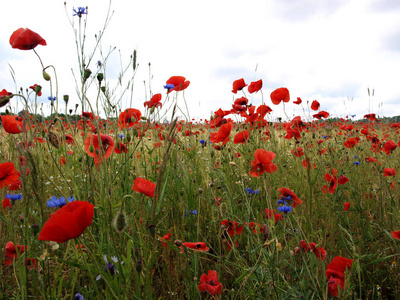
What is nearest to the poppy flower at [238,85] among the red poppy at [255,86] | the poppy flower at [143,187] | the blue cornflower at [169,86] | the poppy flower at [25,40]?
the red poppy at [255,86]

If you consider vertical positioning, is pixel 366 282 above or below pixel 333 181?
below

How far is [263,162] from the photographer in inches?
56.4

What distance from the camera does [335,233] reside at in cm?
187

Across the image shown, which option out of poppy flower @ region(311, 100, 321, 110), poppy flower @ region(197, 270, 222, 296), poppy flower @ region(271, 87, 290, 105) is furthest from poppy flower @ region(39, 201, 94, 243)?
poppy flower @ region(311, 100, 321, 110)

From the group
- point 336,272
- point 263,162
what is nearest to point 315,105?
point 263,162

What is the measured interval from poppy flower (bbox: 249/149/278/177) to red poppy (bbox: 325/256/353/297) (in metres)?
0.49

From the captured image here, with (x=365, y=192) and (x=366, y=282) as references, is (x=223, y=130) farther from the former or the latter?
(x=365, y=192)

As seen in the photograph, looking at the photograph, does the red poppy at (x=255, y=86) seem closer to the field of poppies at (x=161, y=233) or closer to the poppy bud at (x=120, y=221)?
the field of poppies at (x=161, y=233)

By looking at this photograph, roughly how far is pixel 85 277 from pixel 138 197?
0.70 m

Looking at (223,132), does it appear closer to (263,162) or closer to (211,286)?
(263,162)

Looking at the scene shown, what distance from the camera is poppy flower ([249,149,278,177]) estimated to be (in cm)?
140

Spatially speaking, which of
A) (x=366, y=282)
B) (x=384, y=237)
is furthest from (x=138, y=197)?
(x=384, y=237)

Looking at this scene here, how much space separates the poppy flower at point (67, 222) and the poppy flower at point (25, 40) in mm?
983

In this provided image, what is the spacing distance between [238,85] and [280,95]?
0.52m
